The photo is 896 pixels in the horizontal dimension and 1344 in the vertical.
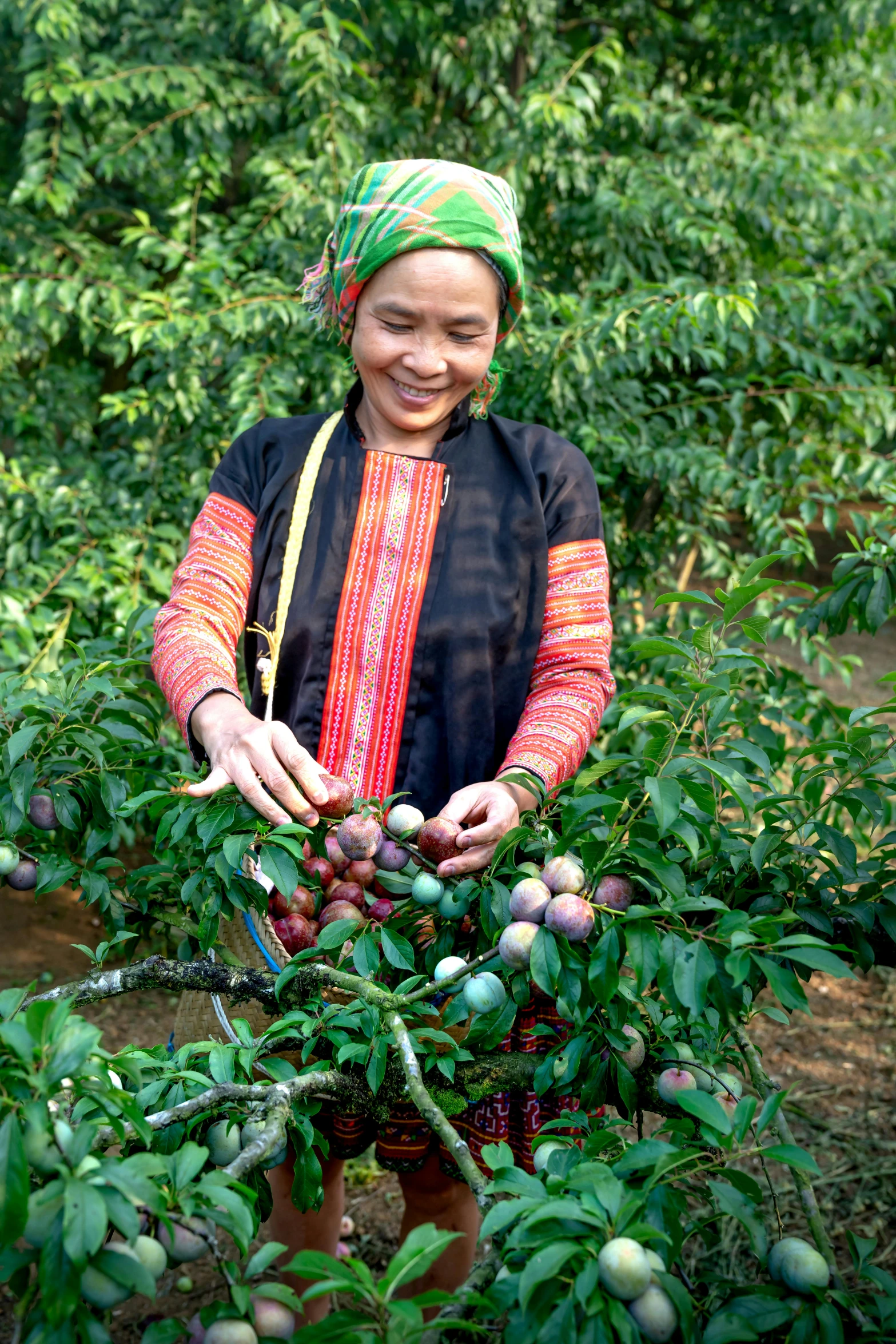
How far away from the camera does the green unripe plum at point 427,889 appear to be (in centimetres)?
132

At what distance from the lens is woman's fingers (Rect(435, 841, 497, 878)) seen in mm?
1331

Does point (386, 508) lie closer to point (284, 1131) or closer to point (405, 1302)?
point (284, 1131)

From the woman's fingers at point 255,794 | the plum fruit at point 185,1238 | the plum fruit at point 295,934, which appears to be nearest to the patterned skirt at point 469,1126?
the plum fruit at point 295,934

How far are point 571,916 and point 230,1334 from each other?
442 mm

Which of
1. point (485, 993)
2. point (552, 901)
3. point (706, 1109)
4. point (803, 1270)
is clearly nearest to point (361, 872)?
point (485, 993)

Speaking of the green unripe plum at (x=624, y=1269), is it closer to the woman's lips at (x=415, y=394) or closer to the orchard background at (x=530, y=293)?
the woman's lips at (x=415, y=394)

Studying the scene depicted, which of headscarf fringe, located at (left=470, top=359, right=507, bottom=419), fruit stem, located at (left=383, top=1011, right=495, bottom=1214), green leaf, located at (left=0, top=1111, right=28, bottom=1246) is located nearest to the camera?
green leaf, located at (left=0, top=1111, right=28, bottom=1246)

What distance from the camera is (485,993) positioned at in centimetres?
116

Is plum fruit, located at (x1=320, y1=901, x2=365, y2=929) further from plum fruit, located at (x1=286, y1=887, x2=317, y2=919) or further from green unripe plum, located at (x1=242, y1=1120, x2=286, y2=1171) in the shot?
green unripe plum, located at (x1=242, y1=1120, x2=286, y2=1171)

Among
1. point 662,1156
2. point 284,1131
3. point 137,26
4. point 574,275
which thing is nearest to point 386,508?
point 284,1131

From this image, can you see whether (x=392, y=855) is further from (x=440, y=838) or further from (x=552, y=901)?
(x=552, y=901)

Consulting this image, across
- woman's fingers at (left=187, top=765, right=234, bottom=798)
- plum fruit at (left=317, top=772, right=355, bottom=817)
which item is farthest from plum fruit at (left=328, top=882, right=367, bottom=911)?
woman's fingers at (left=187, top=765, right=234, bottom=798)

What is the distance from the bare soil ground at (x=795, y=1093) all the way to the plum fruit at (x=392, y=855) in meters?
1.02

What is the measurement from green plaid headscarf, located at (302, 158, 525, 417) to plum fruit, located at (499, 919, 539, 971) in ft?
3.18
